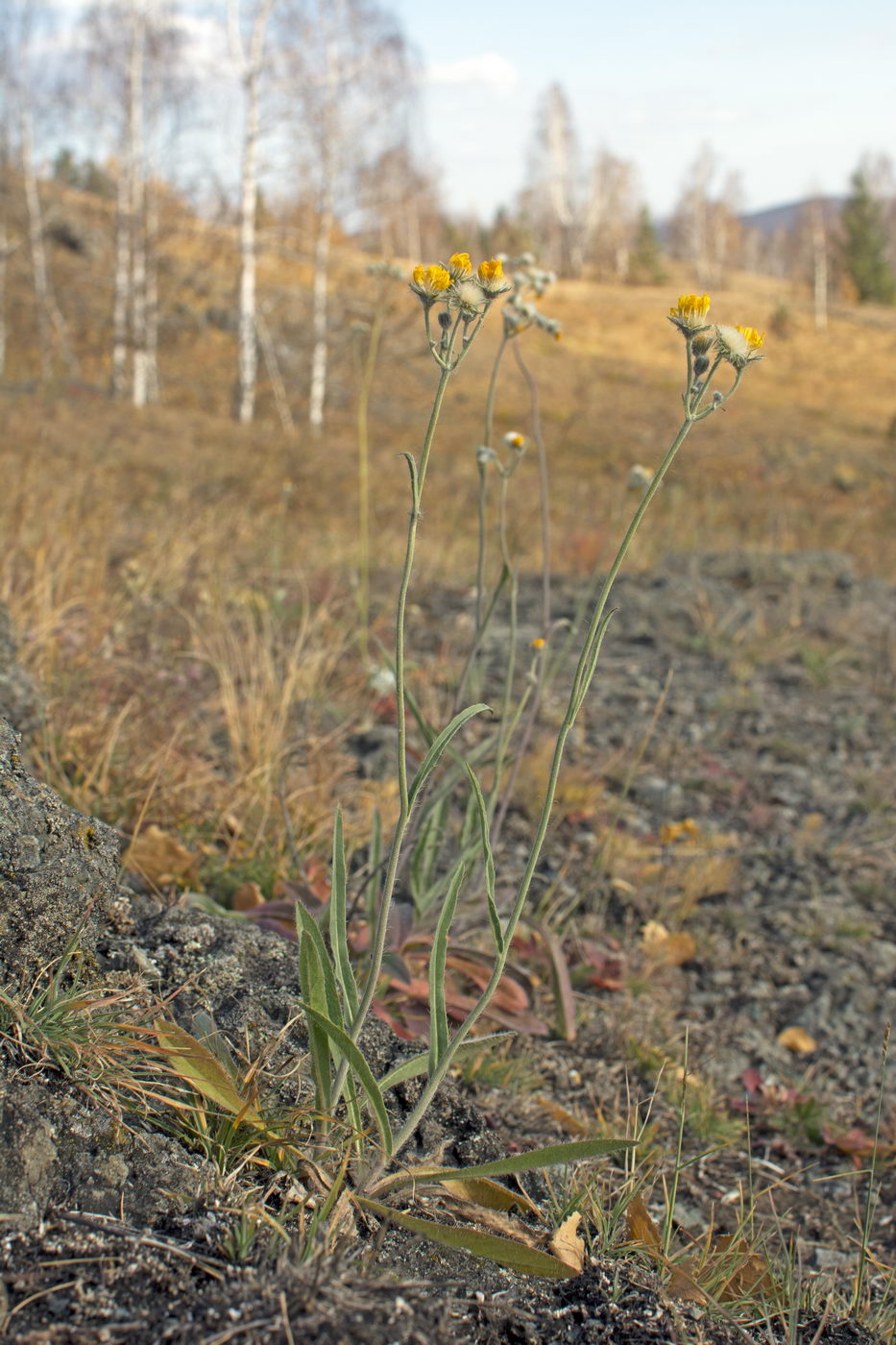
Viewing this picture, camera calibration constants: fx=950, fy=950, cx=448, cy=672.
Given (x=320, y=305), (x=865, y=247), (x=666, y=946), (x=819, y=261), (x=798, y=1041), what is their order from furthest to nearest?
(x=865, y=247) < (x=819, y=261) < (x=320, y=305) < (x=666, y=946) < (x=798, y=1041)

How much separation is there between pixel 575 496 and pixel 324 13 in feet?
26.9

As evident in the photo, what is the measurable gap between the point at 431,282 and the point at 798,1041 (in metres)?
1.97

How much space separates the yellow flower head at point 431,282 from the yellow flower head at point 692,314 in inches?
10.2

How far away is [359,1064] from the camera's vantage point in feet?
3.57

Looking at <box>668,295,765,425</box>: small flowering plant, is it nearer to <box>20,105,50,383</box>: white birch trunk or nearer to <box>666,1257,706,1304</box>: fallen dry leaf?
<box>666,1257,706,1304</box>: fallen dry leaf

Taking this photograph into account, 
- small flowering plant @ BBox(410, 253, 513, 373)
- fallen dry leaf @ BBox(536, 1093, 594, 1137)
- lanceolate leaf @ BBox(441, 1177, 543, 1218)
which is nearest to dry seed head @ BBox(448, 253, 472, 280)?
small flowering plant @ BBox(410, 253, 513, 373)

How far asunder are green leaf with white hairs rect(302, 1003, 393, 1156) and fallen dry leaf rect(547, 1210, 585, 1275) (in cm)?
25

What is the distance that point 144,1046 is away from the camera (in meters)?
1.15

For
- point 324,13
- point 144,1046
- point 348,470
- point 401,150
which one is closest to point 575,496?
point 348,470

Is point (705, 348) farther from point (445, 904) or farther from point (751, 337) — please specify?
point (445, 904)

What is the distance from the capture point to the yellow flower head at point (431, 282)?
3.41 feet

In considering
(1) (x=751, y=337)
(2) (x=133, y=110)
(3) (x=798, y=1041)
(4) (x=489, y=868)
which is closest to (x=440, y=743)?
(4) (x=489, y=868)

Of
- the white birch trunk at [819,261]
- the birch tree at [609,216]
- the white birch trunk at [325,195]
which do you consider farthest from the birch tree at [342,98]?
the birch tree at [609,216]

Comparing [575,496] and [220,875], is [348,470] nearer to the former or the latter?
[575,496]
